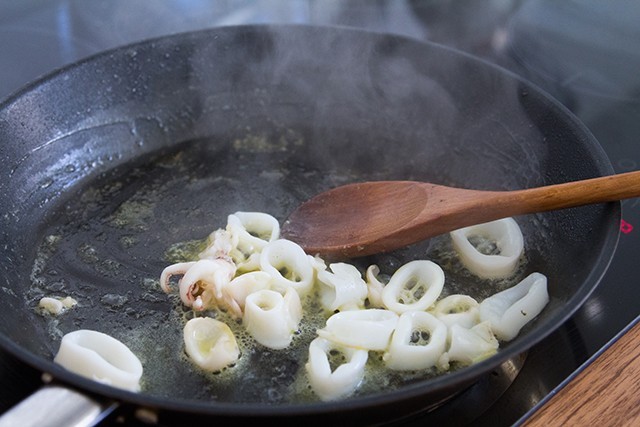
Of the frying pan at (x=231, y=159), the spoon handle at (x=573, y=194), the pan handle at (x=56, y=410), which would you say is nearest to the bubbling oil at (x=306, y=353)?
the frying pan at (x=231, y=159)

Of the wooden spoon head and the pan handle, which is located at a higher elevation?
the wooden spoon head

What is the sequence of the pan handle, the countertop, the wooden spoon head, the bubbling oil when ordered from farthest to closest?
the wooden spoon head
the bubbling oil
the countertop
the pan handle

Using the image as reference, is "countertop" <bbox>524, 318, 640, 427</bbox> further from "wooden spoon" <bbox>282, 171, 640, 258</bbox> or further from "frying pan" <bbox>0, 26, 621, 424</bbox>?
"wooden spoon" <bbox>282, 171, 640, 258</bbox>

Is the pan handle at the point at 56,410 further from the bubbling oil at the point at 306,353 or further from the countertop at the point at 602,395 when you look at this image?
the countertop at the point at 602,395

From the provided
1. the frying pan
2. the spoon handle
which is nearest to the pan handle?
the frying pan

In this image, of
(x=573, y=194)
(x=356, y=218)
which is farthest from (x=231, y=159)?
(x=573, y=194)

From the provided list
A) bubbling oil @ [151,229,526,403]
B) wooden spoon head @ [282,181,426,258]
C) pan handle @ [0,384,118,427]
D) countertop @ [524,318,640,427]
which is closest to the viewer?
pan handle @ [0,384,118,427]

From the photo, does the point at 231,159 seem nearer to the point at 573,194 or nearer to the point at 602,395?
the point at 573,194
